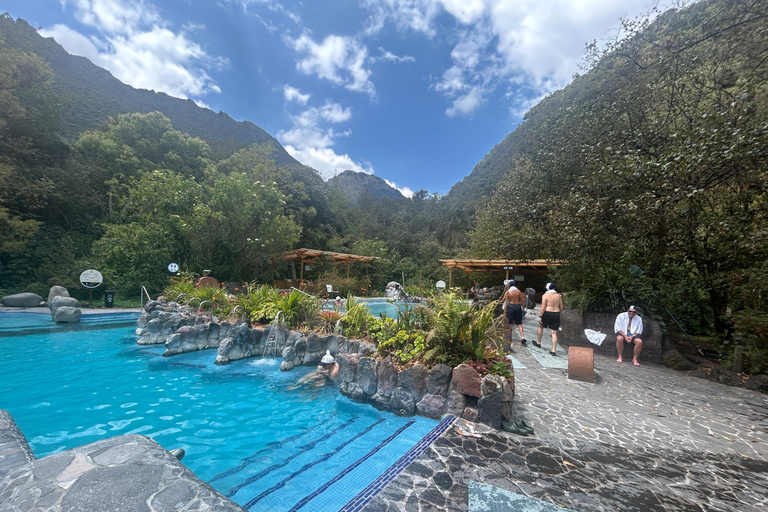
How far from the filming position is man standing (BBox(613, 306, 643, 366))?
5.95 metres

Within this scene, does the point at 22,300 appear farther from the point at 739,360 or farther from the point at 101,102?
the point at 101,102

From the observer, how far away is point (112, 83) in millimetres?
37000

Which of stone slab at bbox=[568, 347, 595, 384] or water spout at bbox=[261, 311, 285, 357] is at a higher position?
stone slab at bbox=[568, 347, 595, 384]

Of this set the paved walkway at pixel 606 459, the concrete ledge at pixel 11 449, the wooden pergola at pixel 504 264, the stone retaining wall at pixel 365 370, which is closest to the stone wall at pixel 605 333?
the paved walkway at pixel 606 459

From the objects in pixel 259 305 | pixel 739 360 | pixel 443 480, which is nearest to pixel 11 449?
pixel 443 480

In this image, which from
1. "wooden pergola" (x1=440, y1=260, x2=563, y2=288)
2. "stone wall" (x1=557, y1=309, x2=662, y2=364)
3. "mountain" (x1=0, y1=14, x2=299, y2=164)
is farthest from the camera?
"mountain" (x1=0, y1=14, x2=299, y2=164)

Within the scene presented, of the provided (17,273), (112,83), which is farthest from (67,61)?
(17,273)

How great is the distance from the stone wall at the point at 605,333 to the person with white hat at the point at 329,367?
18.7ft

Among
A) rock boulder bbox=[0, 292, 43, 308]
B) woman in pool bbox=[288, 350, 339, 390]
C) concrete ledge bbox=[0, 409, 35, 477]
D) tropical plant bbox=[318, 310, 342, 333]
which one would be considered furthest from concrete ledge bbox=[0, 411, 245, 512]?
rock boulder bbox=[0, 292, 43, 308]

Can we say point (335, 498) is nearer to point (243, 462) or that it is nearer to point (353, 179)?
point (243, 462)

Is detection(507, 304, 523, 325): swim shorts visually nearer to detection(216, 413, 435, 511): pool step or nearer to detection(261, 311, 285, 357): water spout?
detection(216, 413, 435, 511): pool step

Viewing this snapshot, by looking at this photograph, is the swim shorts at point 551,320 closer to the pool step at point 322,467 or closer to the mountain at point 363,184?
the pool step at point 322,467

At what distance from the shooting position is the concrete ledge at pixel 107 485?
1470 mm

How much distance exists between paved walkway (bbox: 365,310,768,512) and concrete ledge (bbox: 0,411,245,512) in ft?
4.09
